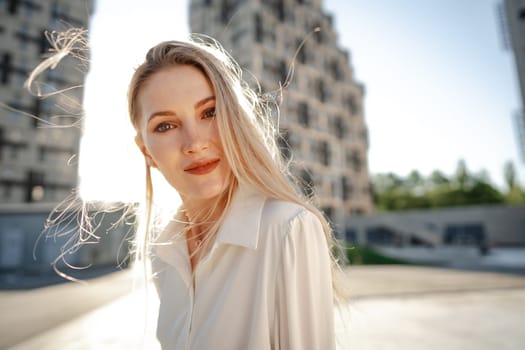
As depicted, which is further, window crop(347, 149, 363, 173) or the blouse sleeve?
A: window crop(347, 149, 363, 173)

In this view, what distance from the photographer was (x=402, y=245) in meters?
34.2

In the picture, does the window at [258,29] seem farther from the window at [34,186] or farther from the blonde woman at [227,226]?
the blonde woman at [227,226]

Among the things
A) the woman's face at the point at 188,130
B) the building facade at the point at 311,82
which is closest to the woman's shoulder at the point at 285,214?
the woman's face at the point at 188,130

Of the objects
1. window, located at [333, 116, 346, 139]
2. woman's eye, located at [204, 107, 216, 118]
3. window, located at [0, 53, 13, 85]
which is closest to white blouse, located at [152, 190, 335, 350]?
woman's eye, located at [204, 107, 216, 118]

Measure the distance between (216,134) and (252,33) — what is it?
36.6 m

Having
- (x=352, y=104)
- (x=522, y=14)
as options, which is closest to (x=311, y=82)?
(x=352, y=104)

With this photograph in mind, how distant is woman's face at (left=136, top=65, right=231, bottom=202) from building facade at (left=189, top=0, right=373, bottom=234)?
31.4 m

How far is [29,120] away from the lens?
29.4m

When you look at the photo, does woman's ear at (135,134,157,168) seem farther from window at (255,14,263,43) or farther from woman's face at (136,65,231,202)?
window at (255,14,263,43)

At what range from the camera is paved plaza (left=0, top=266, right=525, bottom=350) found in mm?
4574

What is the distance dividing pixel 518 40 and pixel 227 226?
Answer: 39.5m

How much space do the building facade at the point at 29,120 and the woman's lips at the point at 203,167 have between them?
109 feet

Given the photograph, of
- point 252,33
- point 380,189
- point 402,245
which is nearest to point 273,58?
point 252,33

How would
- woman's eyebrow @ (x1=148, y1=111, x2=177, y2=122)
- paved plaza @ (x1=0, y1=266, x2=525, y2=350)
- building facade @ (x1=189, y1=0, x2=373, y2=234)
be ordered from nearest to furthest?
woman's eyebrow @ (x1=148, y1=111, x2=177, y2=122)
paved plaza @ (x1=0, y1=266, x2=525, y2=350)
building facade @ (x1=189, y1=0, x2=373, y2=234)
